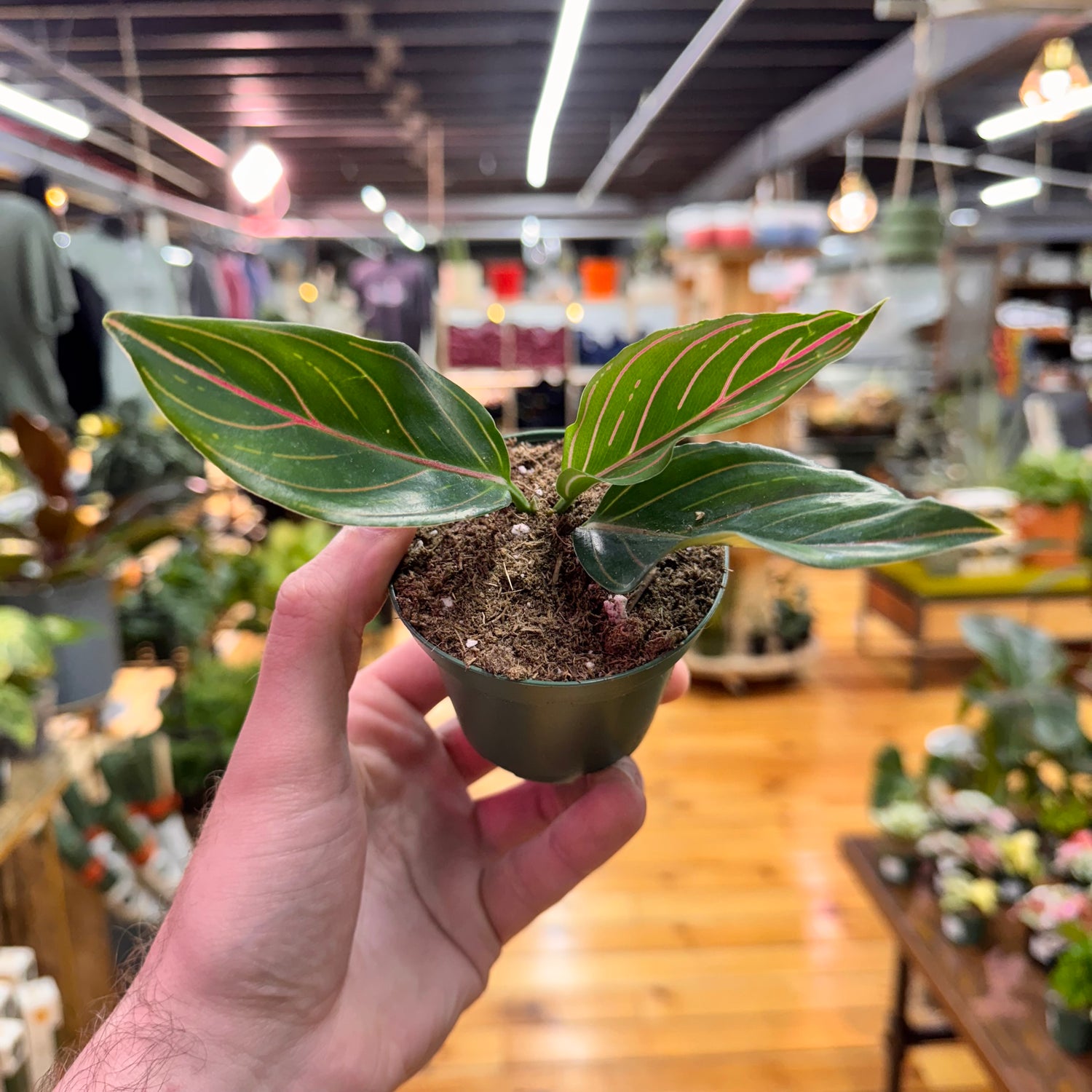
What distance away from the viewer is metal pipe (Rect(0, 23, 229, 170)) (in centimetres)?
392

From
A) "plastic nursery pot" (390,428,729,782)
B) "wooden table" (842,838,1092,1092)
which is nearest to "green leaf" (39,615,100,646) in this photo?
"plastic nursery pot" (390,428,729,782)

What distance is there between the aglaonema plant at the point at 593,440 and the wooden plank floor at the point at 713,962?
1.71 metres

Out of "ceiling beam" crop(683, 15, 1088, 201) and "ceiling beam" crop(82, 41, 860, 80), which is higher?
"ceiling beam" crop(82, 41, 860, 80)

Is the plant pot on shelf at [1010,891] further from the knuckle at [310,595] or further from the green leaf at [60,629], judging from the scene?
the green leaf at [60,629]

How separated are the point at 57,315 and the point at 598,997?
3070 millimetres

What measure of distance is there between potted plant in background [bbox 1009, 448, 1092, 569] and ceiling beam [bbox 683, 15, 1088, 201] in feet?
5.68

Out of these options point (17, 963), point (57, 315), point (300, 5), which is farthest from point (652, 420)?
point (300, 5)

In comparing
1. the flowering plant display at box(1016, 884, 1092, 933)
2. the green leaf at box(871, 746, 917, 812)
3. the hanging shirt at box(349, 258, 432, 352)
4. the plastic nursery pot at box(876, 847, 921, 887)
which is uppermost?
the hanging shirt at box(349, 258, 432, 352)

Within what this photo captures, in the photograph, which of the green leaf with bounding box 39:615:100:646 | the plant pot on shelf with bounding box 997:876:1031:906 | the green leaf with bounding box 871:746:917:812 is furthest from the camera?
the green leaf with bounding box 871:746:917:812

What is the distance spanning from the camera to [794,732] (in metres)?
3.39

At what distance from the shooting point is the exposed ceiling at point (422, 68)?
4715 mm

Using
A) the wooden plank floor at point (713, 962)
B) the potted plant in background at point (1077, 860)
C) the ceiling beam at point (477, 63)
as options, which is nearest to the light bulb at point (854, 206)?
the ceiling beam at point (477, 63)

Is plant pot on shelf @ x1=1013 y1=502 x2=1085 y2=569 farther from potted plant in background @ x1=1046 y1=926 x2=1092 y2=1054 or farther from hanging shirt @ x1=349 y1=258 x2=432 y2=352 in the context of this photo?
hanging shirt @ x1=349 y1=258 x2=432 y2=352

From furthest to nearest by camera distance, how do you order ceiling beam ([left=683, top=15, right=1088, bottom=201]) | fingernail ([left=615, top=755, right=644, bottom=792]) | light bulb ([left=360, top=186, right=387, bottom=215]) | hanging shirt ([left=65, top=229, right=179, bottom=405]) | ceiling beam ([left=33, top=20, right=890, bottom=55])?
light bulb ([left=360, top=186, right=387, bottom=215]), ceiling beam ([left=33, top=20, right=890, bottom=55]), hanging shirt ([left=65, top=229, right=179, bottom=405]), ceiling beam ([left=683, top=15, right=1088, bottom=201]), fingernail ([left=615, top=755, right=644, bottom=792])
